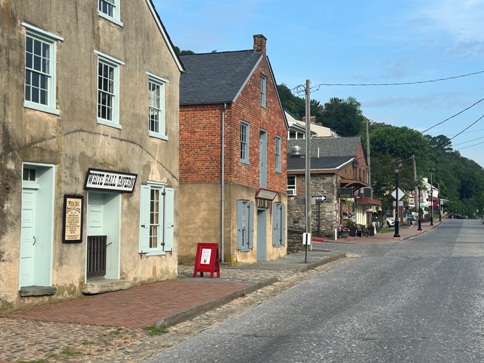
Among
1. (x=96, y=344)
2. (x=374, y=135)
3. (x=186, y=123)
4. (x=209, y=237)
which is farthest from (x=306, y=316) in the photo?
(x=374, y=135)

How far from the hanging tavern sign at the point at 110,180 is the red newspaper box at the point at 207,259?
3109mm

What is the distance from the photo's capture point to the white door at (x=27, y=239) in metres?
12.3

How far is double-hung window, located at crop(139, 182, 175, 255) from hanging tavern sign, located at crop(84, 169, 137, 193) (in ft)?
2.42

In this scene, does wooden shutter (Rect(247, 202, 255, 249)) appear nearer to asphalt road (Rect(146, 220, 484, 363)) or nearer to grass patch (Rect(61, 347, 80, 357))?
asphalt road (Rect(146, 220, 484, 363))

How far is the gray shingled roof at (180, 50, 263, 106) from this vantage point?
21938mm

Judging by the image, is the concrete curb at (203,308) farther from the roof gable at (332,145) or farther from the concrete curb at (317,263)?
the roof gable at (332,145)

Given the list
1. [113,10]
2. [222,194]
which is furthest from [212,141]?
[113,10]

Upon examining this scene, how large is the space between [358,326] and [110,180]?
275 inches

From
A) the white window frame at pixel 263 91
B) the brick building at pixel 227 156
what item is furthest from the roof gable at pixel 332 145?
the brick building at pixel 227 156

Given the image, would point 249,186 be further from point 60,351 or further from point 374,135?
point 374,135

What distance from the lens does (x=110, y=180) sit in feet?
47.5

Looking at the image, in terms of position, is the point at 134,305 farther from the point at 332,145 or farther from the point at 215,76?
the point at 332,145

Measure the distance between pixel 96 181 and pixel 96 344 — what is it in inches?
224

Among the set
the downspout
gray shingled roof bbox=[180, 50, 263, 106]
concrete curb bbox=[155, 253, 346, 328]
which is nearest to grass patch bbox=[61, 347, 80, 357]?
concrete curb bbox=[155, 253, 346, 328]
